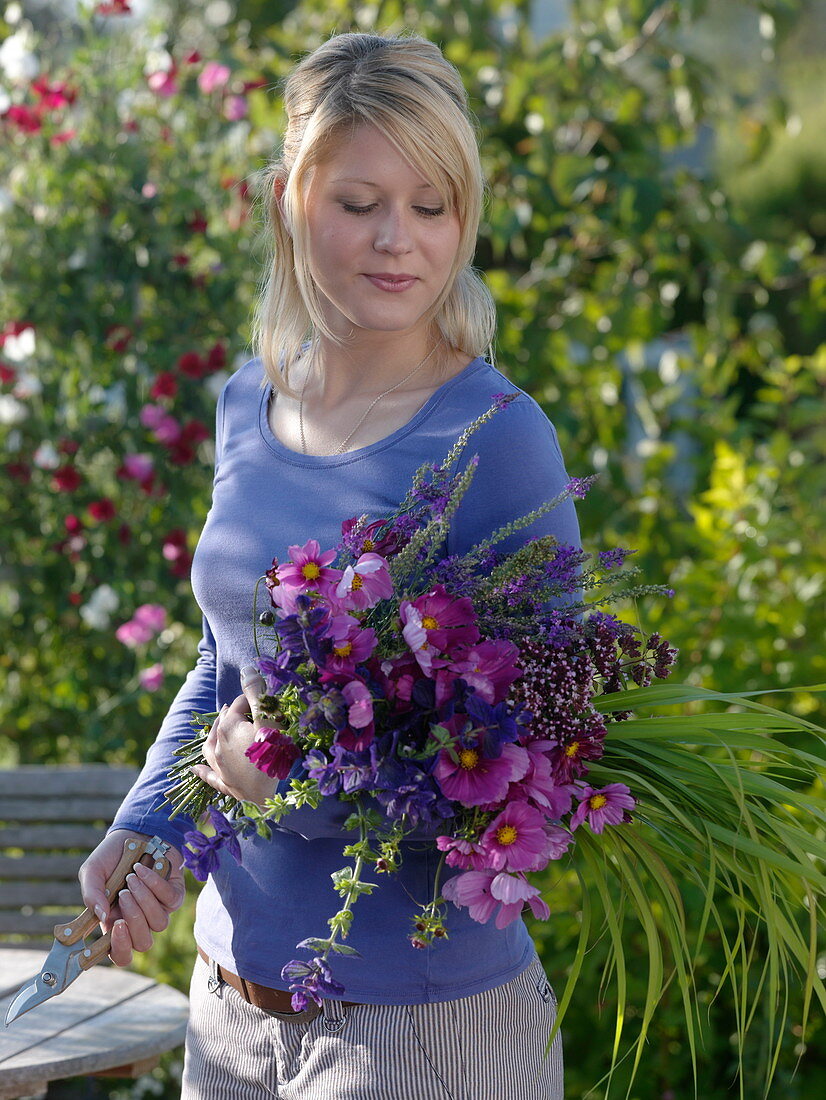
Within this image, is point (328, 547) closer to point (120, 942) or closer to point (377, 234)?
point (377, 234)

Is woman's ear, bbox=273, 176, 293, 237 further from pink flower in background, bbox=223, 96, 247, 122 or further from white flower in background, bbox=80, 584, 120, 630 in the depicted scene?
pink flower in background, bbox=223, 96, 247, 122

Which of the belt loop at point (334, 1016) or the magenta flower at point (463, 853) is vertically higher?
the magenta flower at point (463, 853)

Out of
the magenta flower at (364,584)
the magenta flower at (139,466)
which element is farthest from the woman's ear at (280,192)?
the magenta flower at (139,466)

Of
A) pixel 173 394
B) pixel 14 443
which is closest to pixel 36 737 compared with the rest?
pixel 14 443

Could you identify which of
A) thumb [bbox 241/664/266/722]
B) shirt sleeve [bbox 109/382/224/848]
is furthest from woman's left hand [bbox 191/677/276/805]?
shirt sleeve [bbox 109/382/224/848]

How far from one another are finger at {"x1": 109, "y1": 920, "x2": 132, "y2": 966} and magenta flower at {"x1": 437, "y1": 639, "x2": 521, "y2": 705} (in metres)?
0.53

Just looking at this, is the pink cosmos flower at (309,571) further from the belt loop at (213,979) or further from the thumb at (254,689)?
the belt loop at (213,979)

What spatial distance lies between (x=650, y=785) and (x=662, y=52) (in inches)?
120

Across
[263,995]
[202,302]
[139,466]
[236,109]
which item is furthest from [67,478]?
[263,995]

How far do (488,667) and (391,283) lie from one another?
1.72 ft

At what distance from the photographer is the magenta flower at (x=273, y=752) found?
1.11 meters

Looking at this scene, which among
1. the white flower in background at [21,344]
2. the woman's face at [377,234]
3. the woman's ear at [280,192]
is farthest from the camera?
the white flower in background at [21,344]

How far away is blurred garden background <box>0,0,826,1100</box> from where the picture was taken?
11.3ft

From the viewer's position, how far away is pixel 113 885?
1396 millimetres
